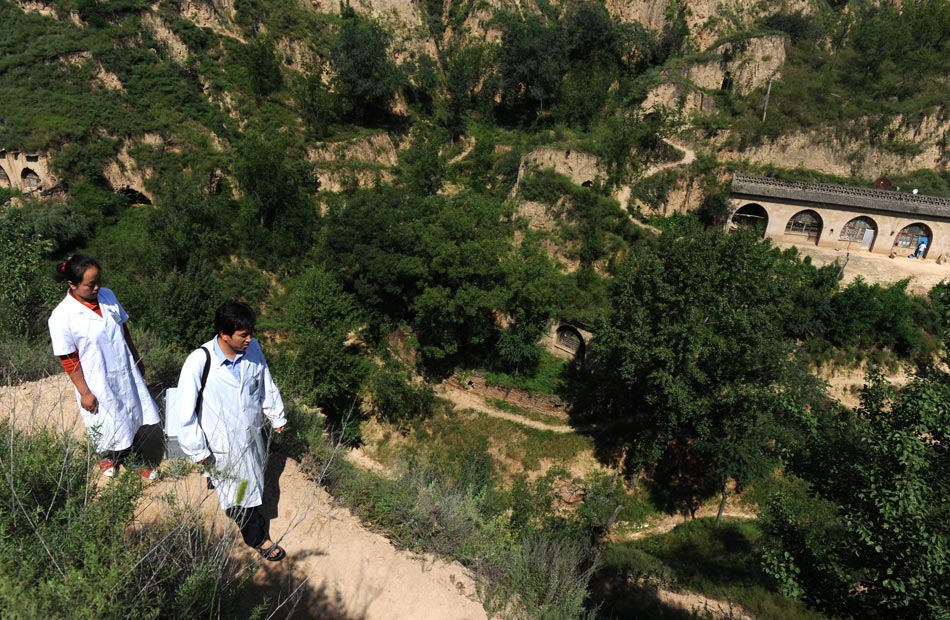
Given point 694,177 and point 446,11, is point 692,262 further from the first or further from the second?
point 446,11

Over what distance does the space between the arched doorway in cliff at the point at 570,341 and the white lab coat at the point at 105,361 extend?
16.4 m

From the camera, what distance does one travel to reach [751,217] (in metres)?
22.9

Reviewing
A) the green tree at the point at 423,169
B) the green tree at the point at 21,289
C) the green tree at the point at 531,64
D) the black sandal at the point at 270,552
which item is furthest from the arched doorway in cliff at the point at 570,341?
the green tree at the point at 531,64

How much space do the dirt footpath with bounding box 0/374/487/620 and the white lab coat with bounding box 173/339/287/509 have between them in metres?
0.29

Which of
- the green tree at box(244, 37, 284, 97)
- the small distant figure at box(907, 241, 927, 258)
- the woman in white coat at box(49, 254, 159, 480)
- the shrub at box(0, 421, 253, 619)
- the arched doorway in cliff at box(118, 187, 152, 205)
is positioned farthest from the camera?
the green tree at box(244, 37, 284, 97)

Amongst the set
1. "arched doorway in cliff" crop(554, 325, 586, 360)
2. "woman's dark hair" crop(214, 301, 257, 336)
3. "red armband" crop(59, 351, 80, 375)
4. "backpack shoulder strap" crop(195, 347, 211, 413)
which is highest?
"woman's dark hair" crop(214, 301, 257, 336)

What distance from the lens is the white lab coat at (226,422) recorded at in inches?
149

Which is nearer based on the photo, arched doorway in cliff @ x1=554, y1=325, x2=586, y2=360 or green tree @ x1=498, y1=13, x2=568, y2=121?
arched doorway in cliff @ x1=554, y1=325, x2=586, y2=360

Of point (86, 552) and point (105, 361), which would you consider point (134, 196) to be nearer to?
point (105, 361)

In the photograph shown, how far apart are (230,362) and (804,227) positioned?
26533 mm

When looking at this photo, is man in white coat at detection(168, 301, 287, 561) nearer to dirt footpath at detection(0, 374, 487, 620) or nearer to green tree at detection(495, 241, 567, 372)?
dirt footpath at detection(0, 374, 487, 620)

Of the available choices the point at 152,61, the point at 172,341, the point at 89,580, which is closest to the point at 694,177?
the point at 172,341

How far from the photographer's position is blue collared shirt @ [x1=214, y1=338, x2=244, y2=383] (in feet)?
12.9

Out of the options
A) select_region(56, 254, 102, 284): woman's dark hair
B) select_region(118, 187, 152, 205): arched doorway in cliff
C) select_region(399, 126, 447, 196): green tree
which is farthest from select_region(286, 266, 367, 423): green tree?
select_region(118, 187, 152, 205): arched doorway in cliff
